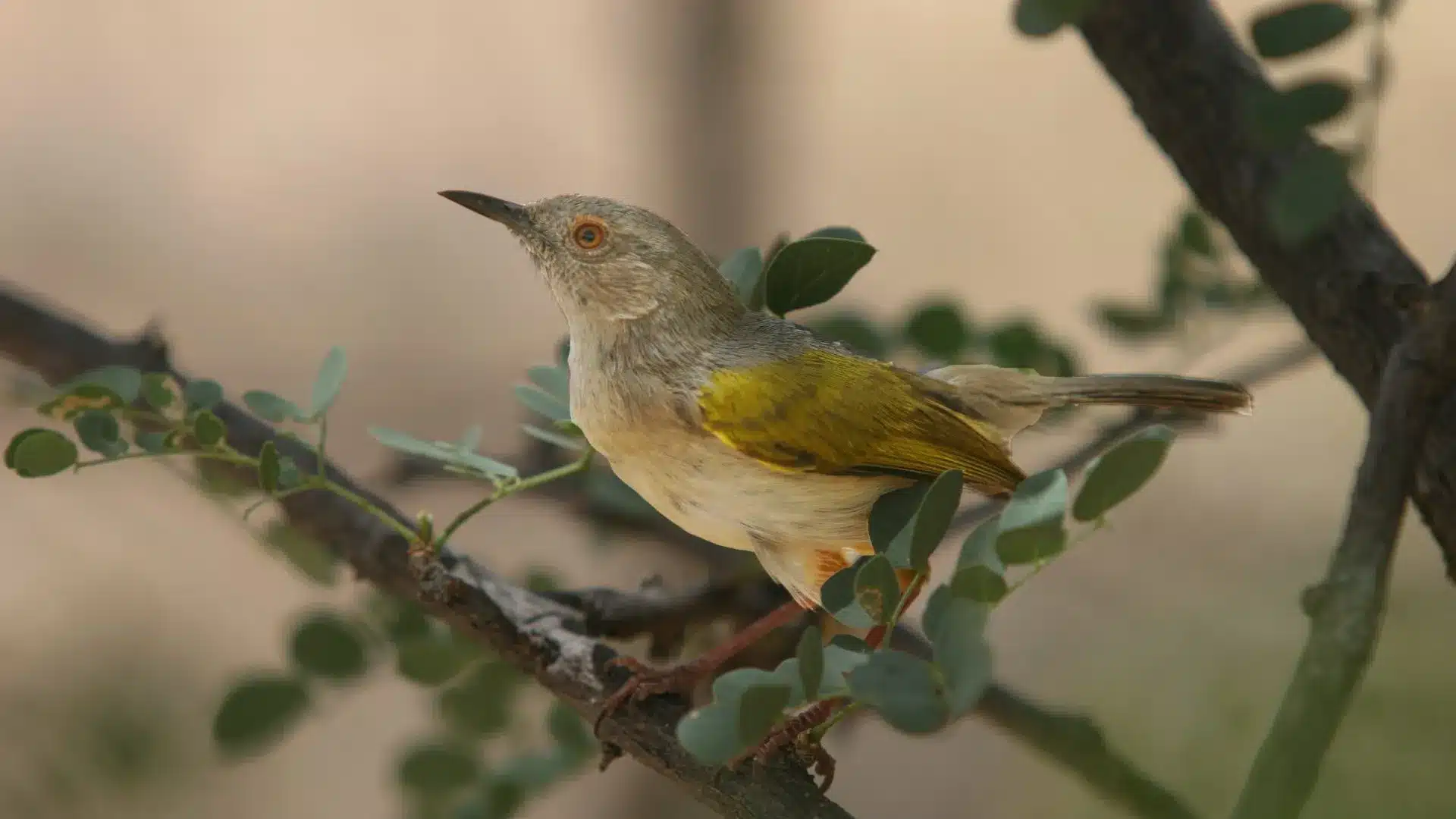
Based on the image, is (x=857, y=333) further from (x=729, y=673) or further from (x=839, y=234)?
(x=729, y=673)

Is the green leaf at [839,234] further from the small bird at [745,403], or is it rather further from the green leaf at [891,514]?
the green leaf at [891,514]

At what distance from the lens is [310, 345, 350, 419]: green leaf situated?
102 centimetres

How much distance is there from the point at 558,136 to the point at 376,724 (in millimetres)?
1837

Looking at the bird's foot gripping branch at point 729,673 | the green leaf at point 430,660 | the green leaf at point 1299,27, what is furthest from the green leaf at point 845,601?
the green leaf at point 430,660

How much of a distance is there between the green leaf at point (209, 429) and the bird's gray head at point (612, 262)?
0.25 m

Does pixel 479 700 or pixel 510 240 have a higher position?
pixel 510 240

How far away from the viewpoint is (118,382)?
993 mm

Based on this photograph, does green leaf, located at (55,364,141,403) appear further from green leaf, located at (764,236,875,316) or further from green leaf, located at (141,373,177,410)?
green leaf, located at (764,236,875,316)

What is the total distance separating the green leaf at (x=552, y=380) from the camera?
1.12 meters

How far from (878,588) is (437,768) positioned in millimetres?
753

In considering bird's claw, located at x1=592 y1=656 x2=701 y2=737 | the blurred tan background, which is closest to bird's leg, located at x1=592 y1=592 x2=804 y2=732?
bird's claw, located at x1=592 y1=656 x2=701 y2=737

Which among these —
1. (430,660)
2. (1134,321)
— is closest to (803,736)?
(430,660)

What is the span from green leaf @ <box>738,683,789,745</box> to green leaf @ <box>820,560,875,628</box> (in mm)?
114

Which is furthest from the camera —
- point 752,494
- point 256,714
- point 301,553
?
point 301,553
